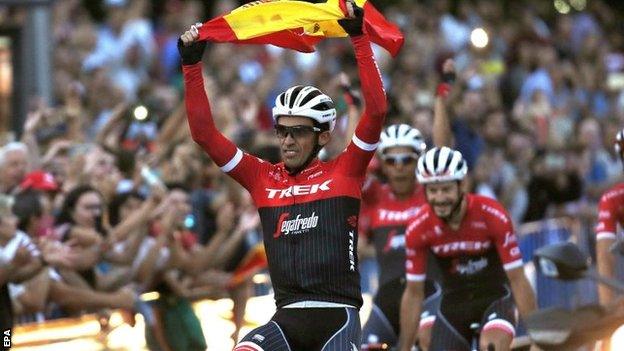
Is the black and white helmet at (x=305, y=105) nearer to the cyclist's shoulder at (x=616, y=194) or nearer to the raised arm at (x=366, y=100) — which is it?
the raised arm at (x=366, y=100)

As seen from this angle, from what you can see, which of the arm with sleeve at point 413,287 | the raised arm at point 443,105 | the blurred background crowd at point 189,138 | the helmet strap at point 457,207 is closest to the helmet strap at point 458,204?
the helmet strap at point 457,207

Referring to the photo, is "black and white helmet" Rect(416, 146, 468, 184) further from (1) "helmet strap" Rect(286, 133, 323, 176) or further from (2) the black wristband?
(1) "helmet strap" Rect(286, 133, 323, 176)

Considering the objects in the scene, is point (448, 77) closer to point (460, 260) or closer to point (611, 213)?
point (611, 213)

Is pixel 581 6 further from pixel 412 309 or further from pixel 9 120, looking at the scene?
pixel 412 309

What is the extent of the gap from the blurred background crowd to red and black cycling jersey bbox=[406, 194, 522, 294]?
2406mm

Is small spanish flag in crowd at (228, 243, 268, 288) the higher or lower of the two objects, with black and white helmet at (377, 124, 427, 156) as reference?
lower

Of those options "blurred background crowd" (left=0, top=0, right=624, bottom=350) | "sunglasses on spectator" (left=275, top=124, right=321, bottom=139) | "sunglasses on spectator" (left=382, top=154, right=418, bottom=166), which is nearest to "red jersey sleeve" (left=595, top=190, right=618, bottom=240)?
"sunglasses on spectator" (left=382, top=154, right=418, bottom=166)

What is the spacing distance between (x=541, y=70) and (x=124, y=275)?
12.2 m

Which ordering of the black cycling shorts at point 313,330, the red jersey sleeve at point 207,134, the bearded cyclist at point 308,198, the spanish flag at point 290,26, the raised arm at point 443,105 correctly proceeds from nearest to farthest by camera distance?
the black cycling shorts at point 313,330
the bearded cyclist at point 308,198
the red jersey sleeve at point 207,134
the spanish flag at point 290,26
the raised arm at point 443,105

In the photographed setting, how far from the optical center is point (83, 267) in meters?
13.2

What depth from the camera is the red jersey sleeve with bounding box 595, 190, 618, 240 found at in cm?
1260

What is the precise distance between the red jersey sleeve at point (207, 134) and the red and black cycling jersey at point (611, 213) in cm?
378

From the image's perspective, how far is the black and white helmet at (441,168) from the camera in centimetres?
1183

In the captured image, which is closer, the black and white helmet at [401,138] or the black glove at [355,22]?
the black glove at [355,22]
